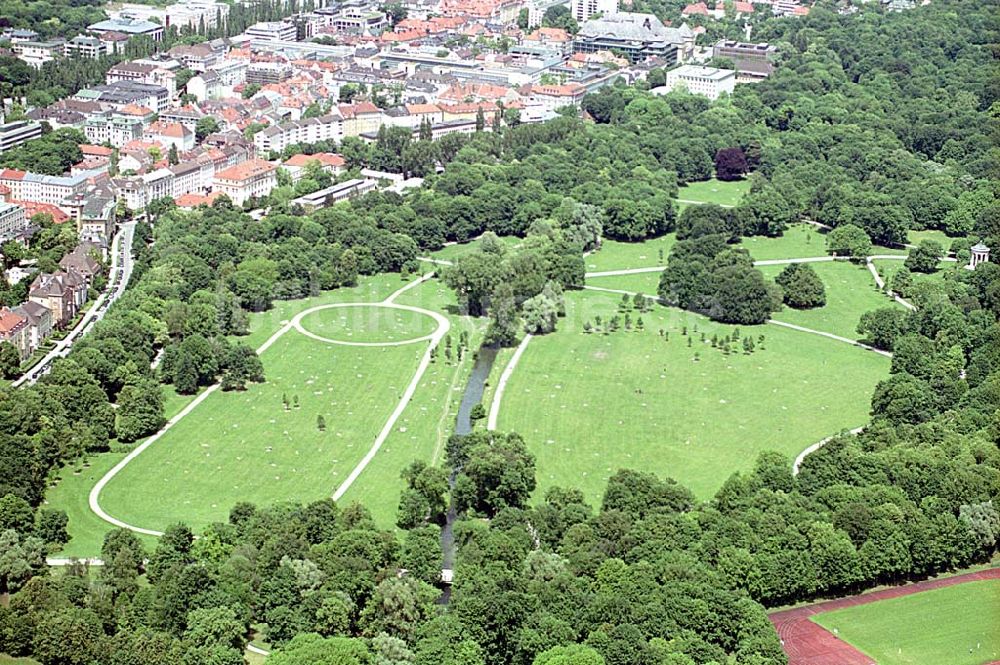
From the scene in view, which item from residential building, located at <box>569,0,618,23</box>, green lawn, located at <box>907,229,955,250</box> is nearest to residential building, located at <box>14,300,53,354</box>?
green lawn, located at <box>907,229,955,250</box>

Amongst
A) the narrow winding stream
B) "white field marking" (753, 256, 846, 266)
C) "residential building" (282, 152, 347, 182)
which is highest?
"residential building" (282, 152, 347, 182)

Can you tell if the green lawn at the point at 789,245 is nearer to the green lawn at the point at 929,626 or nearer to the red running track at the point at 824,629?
the red running track at the point at 824,629

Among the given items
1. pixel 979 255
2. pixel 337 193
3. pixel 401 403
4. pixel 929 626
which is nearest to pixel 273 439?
pixel 401 403

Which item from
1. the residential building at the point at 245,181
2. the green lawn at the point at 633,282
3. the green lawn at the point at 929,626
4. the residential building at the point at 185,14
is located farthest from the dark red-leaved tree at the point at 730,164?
the green lawn at the point at 929,626

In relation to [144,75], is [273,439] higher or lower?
lower

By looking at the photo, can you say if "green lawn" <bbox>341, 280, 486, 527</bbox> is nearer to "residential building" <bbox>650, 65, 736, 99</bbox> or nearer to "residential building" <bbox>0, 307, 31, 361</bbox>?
"residential building" <bbox>0, 307, 31, 361</bbox>

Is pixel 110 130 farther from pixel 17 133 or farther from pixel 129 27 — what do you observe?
pixel 129 27
